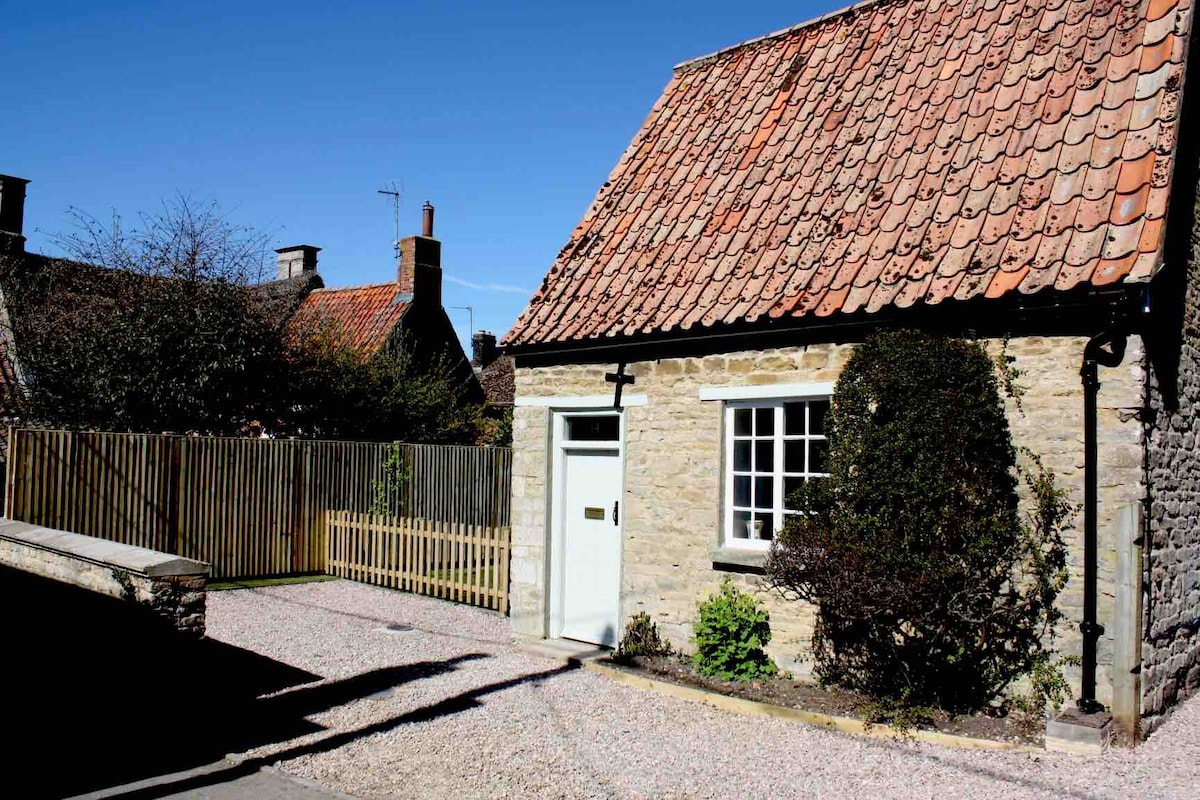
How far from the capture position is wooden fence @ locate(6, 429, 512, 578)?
509 inches

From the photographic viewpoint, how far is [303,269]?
31625 mm

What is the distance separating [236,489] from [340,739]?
8.56 m

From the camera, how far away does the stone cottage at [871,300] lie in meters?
7.47

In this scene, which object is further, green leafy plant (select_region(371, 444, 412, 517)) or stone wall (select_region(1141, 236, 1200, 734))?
green leafy plant (select_region(371, 444, 412, 517))

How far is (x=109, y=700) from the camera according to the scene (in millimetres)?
7441

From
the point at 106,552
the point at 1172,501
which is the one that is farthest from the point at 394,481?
the point at 1172,501

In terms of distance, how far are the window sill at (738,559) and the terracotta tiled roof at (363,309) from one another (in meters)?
17.0

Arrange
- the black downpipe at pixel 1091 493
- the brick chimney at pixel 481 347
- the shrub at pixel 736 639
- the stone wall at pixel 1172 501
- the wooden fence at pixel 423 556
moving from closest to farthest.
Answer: the black downpipe at pixel 1091 493 < the stone wall at pixel 1172 501 < the shrub at pixel 736 639 < the wooden fence at pixel 423 556 < the brick chimney at pixel 481 347

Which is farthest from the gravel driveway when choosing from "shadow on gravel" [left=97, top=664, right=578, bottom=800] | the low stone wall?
the low stone wall

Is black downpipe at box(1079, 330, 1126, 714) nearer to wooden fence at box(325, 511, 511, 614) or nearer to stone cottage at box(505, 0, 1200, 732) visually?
stone cottage at box(505, 0, 1200, 732)

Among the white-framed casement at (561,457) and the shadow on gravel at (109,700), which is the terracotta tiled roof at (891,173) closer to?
the white-framed casement at (561,457)

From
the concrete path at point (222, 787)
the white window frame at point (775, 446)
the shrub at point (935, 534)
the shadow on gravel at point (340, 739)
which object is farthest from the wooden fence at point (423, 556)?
the concrete path at point (222, 787)

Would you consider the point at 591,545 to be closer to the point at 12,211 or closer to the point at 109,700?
the point at 109,700

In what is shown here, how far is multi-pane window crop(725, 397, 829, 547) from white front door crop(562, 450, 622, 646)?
1.56 metres
